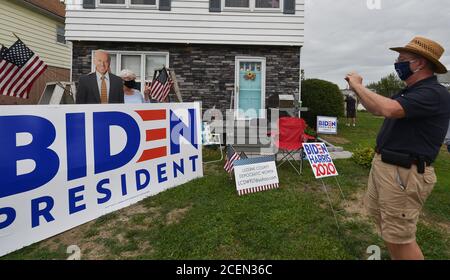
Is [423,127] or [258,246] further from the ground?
[423,127]

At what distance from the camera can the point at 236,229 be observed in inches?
150

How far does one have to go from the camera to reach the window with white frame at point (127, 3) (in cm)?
1008

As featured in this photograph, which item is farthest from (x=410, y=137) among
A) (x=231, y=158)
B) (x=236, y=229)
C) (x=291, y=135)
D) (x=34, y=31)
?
(x=34, y=31)

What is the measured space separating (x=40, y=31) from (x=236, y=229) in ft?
56.4

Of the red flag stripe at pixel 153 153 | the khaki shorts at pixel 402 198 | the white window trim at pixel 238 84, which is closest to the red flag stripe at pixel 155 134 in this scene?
the red flag stripe at pixel 153 153

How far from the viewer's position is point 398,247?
2.58m

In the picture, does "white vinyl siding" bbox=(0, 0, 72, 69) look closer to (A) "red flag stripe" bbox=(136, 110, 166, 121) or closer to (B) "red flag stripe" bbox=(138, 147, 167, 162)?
(A) "red flag stripe" bbox=(136, 110, 166, 121)

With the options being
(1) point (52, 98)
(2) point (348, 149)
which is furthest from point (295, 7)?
(1) point (52, 98)

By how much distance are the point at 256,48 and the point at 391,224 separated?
8.43 meters

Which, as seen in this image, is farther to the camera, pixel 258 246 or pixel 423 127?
pixel 258 246

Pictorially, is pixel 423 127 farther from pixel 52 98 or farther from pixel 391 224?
pixel 52 98

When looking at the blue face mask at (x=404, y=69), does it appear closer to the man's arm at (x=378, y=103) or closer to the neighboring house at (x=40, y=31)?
the man's arm at (x=378, y=103)

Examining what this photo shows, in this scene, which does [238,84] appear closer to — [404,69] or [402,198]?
[404,69]

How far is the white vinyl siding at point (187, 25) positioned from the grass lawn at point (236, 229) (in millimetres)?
5997
